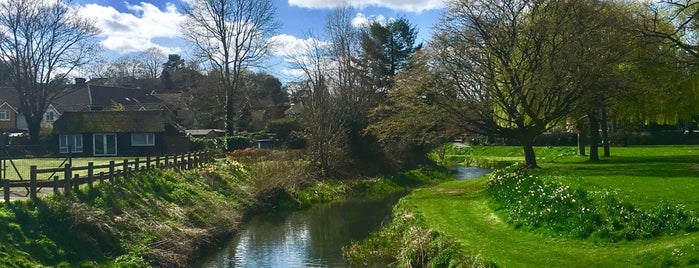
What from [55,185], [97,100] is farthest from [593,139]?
[97,100]

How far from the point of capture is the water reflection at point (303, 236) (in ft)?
70.7

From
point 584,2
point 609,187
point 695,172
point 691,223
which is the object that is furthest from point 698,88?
point 691,223

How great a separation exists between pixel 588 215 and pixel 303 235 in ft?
44.7

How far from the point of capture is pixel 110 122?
55.5 m

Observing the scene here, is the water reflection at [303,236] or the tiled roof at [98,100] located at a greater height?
the tiled roof at [98,100]

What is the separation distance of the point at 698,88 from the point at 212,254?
29.7 metres

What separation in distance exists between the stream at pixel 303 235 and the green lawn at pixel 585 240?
3.23 m

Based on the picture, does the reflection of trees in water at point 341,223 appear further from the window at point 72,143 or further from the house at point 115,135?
the window at point 72,143

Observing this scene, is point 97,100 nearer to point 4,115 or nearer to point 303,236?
point 4,115

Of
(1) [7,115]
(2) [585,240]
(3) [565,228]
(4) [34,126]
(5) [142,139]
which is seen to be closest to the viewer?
(2) [585,240]

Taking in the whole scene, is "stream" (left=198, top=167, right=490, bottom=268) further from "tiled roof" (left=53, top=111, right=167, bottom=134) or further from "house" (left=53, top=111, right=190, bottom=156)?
"tiled roof" (left=53, top=111, right=167, bottom=134)

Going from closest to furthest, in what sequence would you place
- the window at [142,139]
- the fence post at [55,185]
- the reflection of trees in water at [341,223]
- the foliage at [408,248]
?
1. the foliage at [408,248]
2. the fence post at [55,185]
3. the reflection of trees in water at [341,223]
4. the window at [142,139]

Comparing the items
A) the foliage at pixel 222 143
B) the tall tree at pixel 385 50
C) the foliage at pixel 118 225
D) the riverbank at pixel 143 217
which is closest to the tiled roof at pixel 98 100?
the foliage at pixel 222 143

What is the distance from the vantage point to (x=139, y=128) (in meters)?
55.2
